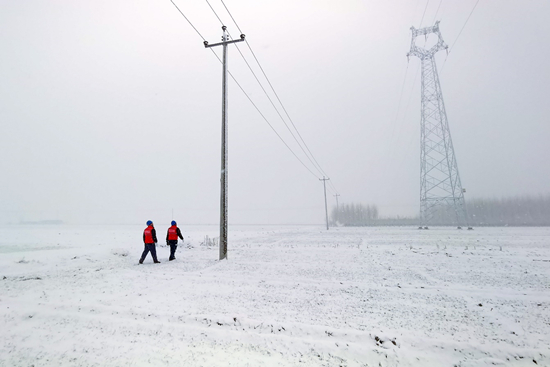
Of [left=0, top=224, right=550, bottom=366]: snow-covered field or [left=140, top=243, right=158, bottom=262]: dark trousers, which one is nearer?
[left=0, top=224, right=550, bottom=366]: snow-covered field

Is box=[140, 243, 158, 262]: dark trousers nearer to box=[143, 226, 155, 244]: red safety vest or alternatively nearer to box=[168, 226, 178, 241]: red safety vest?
box=[143, 226, 155, 244]: red safety vest

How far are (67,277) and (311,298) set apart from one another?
7.84 meters

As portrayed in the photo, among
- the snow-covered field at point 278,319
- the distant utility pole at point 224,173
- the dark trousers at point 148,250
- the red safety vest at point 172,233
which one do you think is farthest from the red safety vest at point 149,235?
the distant utility pole at point 224,173

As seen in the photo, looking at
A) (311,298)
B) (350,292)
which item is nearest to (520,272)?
(350,292)

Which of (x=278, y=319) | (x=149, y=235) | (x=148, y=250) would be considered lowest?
(x=278, y=319)

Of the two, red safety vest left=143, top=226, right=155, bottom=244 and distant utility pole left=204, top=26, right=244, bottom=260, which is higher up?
distant utility pole left=204, top=26, right=244, bottom=260

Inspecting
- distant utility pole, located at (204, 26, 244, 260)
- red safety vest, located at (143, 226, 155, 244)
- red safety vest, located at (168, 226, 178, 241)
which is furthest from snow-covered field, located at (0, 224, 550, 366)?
red safety vest, located at (168, 226, 178, 241)

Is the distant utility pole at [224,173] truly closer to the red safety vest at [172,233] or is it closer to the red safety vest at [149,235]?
the red safety vest at [172,233]

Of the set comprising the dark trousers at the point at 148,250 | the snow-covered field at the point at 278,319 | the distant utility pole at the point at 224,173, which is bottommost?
the snow-covered field at the point at 278,319

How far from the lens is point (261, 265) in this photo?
1039cm

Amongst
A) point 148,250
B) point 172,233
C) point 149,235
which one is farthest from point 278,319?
point 172,233

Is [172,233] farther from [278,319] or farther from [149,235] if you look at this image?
[278,319]

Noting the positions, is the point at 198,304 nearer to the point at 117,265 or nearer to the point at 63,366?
the point at 63,366

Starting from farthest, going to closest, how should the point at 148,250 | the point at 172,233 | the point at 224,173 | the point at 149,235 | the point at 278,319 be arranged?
the point at 224,173, the point at 172,233, the point at 148,250, the point at 149,235, the point at 278,319
